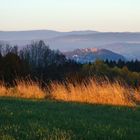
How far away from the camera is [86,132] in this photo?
8391 millimetres

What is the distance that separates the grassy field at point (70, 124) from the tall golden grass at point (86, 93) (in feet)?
9.80

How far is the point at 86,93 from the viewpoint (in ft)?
53.5

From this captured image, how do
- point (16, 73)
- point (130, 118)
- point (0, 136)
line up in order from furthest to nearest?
point (16, 73), point (130, 118), point (0, 136)

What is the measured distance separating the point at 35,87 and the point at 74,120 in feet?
26.6

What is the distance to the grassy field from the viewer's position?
796cm

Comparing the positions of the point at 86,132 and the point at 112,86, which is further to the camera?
the point at 112,86

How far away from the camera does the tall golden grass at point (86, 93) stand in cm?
1559

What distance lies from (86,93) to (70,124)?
7046 mm

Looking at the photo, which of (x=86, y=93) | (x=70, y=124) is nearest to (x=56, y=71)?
(x=86, y=93)

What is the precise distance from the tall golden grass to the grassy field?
9.80 feet

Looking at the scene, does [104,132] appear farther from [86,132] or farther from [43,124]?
[43,124]

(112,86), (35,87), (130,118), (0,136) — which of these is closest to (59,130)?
(0,136)

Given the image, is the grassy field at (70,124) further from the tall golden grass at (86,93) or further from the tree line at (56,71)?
the tree line at (56,71)

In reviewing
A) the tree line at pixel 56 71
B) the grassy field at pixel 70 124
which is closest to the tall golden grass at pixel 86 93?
the tree line at pixel 56 71
